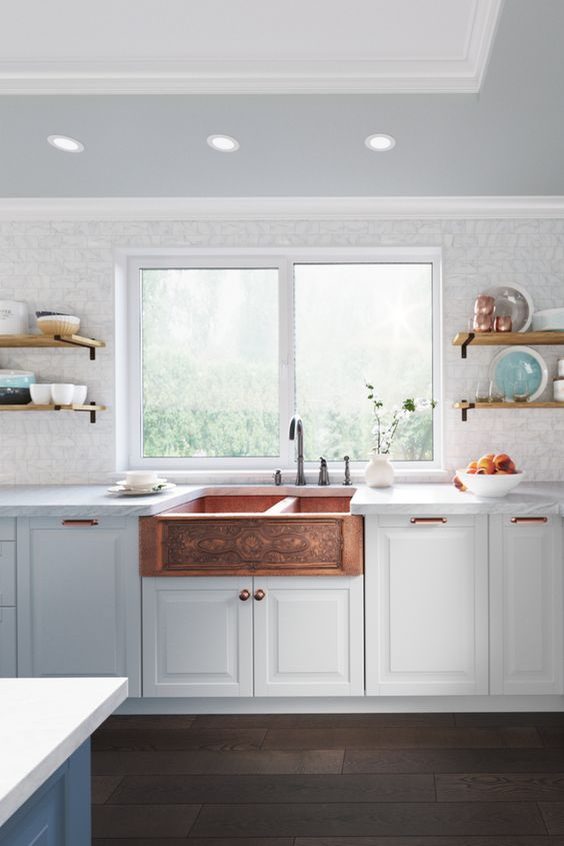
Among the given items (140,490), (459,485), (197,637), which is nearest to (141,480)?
(140,490)

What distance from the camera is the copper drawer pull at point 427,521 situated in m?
2.62

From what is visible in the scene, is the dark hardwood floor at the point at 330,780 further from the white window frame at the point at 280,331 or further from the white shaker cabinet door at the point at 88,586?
the white window frame at the point at 280,331

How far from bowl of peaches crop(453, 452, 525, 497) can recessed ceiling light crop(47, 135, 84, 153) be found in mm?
2308

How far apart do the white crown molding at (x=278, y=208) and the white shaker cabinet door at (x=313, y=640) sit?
1.88m

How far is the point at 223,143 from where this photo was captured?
2.87m

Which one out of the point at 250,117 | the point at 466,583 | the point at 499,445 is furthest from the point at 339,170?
the point at 466,583

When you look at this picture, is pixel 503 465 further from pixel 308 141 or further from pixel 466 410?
pixel 308 141

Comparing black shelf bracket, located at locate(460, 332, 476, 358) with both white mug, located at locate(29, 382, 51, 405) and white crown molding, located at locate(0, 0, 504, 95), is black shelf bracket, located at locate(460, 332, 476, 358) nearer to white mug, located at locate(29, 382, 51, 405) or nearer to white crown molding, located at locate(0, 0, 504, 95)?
white crown molding, located at locate(0, 0, 504, 95)

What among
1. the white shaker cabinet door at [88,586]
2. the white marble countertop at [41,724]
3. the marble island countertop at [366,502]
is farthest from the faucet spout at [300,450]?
the white marble countertop at [41,724]

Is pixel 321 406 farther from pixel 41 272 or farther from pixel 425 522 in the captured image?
pixel 41 272

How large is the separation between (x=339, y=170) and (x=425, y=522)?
1702 mm

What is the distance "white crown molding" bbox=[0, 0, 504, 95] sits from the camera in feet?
8.25

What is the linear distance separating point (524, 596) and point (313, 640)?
89 cm

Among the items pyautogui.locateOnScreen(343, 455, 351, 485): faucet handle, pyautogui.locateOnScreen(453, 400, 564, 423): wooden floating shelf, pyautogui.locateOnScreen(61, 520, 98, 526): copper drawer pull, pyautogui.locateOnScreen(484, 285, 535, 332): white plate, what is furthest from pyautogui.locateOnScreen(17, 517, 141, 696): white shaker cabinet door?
pyautogui.locateOnScreen(484, 285, 535, 332): white plate
